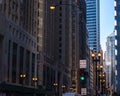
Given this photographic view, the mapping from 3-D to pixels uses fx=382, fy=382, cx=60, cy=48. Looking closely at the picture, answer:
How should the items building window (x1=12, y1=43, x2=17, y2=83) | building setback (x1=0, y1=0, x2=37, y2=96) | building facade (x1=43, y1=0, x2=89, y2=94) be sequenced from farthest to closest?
building facade (x1=43, y1=0, x2=89, y2=94)
building window (x1=12, y1=43, x2=17, y2=83)
building setback (x1=0, y1=0, x2=37, y2=96)

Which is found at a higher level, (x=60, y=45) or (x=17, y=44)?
(x=60, y=45)

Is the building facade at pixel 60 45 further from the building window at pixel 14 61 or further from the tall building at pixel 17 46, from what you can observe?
the building window at pixel 14 61

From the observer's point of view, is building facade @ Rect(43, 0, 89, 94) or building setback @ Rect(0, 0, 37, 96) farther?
building facade @ Rect(43, 0, 89, 94)

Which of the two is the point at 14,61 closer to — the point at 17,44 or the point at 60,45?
the point at 17,44

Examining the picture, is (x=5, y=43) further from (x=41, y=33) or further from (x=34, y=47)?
(x=41, y=33)

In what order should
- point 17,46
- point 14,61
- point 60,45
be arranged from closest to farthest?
point 14,61, point 17,46, point 60,45

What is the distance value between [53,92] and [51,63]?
10.2 metres

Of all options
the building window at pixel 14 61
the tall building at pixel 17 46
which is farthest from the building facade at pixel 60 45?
the building window at pixel 14 61

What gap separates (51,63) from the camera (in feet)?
430

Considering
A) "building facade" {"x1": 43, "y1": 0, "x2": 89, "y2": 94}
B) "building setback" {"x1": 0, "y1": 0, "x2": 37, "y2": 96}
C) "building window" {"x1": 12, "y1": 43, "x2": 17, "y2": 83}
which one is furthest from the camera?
"building facade" {"x1": 43, "y1": 0, "x2": 89, "y2": 94}

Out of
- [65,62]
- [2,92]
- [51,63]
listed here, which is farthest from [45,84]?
[65,62]

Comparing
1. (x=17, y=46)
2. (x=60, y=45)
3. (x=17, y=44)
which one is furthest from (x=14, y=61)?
(x=60, y=45)

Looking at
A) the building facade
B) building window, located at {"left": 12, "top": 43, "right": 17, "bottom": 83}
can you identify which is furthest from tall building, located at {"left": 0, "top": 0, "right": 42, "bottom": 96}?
the building facade

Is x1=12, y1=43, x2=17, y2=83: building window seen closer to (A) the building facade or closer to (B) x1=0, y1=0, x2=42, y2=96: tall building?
(B) x1=0, y1=0, x2=42, y2=96: tall building
